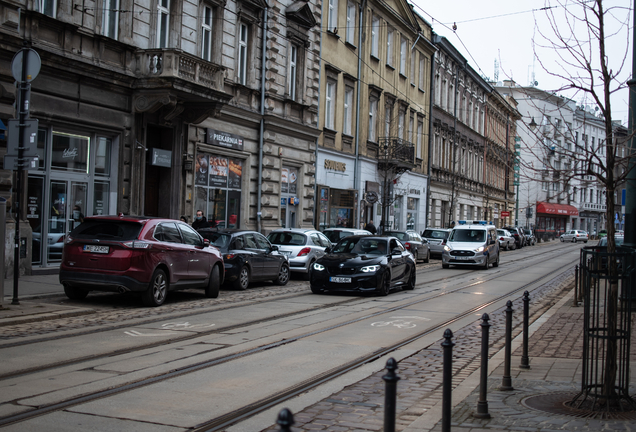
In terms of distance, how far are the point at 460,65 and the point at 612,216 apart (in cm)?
5148

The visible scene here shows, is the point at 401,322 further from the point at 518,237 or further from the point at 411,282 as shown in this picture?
the point at 518,237

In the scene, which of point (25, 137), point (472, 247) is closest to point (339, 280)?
point (25, 137)

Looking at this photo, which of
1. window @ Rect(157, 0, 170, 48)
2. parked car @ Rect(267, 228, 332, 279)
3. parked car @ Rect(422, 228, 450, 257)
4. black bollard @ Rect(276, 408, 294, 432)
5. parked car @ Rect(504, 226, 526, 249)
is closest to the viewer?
black bollard @ Rect(276, 408, 294, 432)

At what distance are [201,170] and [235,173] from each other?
2331 millimetres

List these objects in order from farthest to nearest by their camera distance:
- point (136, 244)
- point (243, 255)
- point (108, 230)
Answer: point (243, 255)
point (108, 230)
point (136, 244)

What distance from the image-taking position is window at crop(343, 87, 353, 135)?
1394 inches

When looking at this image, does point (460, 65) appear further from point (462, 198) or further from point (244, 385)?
point (244, 385)

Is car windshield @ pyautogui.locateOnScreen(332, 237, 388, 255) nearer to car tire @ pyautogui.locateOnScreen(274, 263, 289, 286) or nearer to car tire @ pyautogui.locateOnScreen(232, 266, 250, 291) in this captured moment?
car tire @ pyautogui.locateOnScreen(274, 263, 289, 286)

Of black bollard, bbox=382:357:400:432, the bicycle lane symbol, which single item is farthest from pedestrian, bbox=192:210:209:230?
black bollard, bbox=382:357:400:432

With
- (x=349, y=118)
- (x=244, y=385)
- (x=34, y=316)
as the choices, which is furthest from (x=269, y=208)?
(x=244, y=385)

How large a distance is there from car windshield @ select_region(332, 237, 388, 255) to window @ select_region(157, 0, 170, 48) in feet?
28.1

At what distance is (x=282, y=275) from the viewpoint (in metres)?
19.7

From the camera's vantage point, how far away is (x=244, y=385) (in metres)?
7.21

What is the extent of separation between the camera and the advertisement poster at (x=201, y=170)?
23.7 metres
